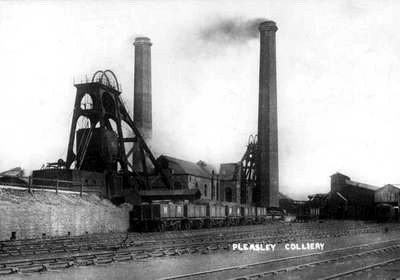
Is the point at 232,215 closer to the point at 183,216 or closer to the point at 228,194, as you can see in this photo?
the point at 183,216

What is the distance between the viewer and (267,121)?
53.7 meters

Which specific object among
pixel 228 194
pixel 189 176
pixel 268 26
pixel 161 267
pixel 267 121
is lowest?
pixel 161 267

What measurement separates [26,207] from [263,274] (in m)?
12.6

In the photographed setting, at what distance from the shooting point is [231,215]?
1444 inches

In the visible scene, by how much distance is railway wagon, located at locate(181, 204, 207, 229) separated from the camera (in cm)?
3023

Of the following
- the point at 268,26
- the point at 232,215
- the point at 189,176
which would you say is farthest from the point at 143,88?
the point at 232,215

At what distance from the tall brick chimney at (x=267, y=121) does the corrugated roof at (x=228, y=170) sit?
26.2 feet

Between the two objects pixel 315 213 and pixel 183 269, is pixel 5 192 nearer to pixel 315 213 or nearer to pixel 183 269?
pixel 183 269

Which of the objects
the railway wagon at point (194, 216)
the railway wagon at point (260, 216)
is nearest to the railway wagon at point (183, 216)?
the railway wagon at point (194, 216)

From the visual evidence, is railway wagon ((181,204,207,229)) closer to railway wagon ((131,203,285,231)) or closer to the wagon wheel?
railway wagon ((131,203,285,231))

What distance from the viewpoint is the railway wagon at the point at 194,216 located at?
1190 inches

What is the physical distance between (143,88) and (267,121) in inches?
559

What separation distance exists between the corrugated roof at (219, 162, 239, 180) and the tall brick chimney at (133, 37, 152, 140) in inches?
583

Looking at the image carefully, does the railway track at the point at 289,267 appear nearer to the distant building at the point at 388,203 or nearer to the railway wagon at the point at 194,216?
the railway wagon at the point at 194,216
